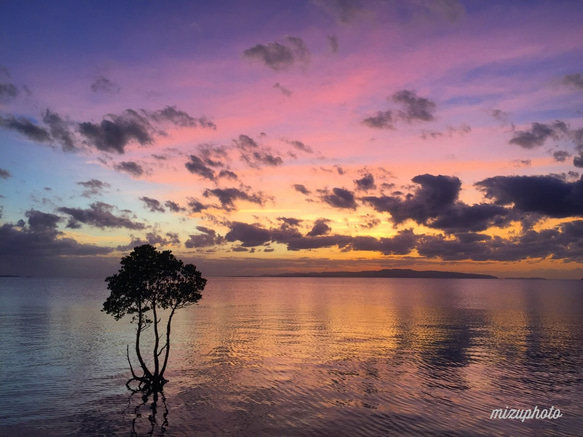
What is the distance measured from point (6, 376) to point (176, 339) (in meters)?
37.3

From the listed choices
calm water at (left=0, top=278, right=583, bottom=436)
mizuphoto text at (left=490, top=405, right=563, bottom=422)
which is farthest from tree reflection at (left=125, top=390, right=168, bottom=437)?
mizuphoto text at (left=490, top=405, right=563, bottom=422)

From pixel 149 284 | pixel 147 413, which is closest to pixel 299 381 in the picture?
pixel 147 413

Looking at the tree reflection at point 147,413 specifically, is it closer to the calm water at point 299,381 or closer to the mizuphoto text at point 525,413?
the calm water at point 299,381

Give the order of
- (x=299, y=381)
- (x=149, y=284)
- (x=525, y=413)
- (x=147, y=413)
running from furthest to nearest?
(x=299, y=381) → (x=149, y=284) → (x=525, y=413) → (x=147, y=413)

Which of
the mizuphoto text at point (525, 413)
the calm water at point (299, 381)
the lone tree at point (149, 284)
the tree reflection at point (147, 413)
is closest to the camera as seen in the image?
the tree reflection at point (147, 413)

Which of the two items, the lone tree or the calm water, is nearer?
the calm water

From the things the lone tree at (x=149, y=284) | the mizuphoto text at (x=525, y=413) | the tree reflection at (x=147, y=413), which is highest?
the lone tree at (x=149, y=284)

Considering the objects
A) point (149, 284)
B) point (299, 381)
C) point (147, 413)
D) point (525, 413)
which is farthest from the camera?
point (299, 381)

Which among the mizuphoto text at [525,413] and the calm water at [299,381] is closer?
the calm water at [299,381]

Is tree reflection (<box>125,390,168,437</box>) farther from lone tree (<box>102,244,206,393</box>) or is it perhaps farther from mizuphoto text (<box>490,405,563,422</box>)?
mizuphoto text (<box>490,405,563,422</box>)

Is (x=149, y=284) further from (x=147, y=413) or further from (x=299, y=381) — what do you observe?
(x=299, y=381)

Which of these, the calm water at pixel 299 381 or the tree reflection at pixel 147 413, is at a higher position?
the tree reflection at pixel 147 413

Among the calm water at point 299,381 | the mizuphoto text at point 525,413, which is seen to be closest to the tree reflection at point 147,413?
the calm water at point 299,381

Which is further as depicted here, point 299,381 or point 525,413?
point 299,381
